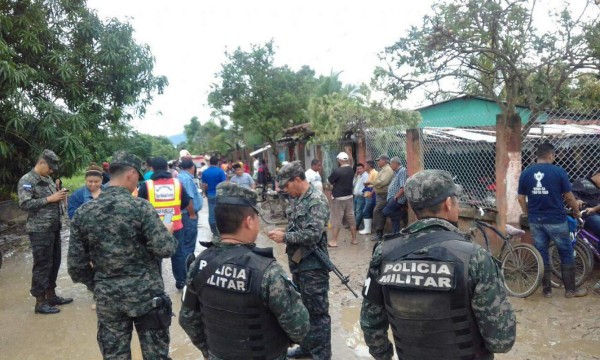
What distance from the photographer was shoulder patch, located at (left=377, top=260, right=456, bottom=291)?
170 cm

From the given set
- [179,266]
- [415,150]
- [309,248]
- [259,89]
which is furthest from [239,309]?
[259,89]

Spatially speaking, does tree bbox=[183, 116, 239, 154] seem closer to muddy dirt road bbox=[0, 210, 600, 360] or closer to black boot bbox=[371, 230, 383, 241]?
black boot bbox=[371, 230, 383, 241]

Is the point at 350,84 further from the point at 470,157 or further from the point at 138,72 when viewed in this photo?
the point at 470,157

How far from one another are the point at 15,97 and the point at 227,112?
9.83 m

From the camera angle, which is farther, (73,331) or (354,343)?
(73,331)

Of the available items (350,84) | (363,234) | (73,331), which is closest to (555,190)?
(363,234)

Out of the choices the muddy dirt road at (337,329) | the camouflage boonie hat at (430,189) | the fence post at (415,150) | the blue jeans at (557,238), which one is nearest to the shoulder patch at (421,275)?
the camouflage boonie hat at (430,189)

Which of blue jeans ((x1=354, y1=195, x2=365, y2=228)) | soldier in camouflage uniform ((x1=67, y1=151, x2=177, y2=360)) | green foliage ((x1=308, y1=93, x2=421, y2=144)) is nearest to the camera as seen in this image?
soldier in camouflage uniform ((x1=67, y1=151, x2=177, y2=360))

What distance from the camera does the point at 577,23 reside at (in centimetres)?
532

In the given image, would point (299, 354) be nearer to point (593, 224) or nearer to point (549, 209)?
point (549, 209)

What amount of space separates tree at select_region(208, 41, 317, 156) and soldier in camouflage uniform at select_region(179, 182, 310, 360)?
46.7ft

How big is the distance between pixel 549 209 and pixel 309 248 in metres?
2.96

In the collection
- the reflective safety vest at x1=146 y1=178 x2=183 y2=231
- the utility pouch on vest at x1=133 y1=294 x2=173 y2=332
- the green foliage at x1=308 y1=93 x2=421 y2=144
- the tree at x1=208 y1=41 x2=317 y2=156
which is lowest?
the utility pouch on vest at x1=133 y1=294 x2=173 y2=332

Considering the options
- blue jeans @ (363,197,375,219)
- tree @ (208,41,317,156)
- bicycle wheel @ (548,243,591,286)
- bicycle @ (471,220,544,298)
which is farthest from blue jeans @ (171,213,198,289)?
tree @ (208,41,317,156)
